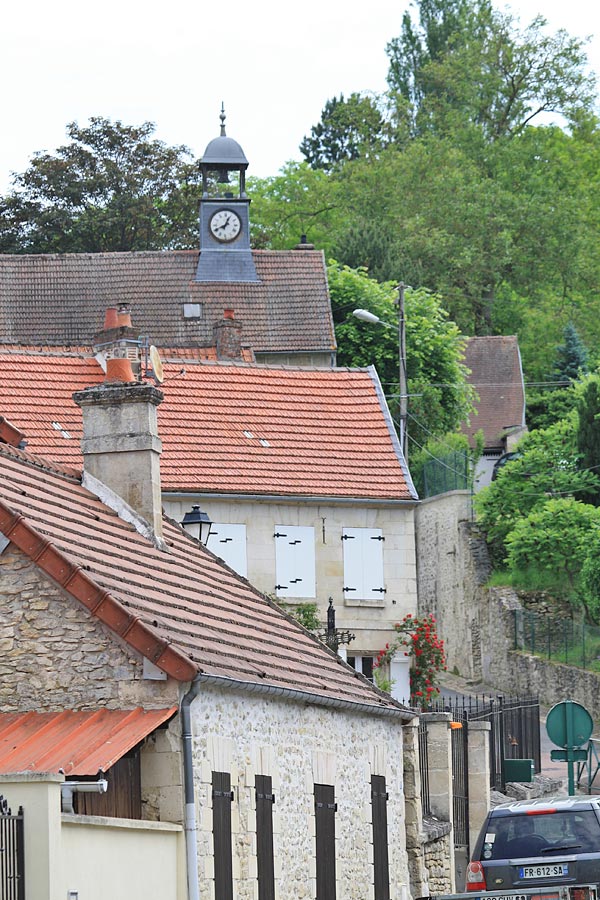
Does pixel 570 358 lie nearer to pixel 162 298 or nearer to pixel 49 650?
pixel 162 298

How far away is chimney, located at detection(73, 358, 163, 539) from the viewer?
2045 cm

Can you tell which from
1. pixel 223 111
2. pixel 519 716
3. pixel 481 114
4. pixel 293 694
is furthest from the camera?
pixel 481 114

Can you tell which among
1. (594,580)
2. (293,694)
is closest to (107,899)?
(293,694)

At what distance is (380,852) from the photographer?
2148cm

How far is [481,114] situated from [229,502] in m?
49.9

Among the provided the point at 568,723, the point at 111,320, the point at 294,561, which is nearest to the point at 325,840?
the point at 568,723

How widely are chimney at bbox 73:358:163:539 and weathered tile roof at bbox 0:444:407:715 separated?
0.29 meters

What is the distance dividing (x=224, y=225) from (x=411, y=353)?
23.7 ft

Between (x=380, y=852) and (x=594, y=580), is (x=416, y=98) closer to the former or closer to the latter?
(x=594, y=580)

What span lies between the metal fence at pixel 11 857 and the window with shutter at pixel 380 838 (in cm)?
818

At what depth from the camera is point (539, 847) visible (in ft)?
60.5

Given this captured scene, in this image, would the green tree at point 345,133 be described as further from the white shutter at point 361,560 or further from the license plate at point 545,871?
the license plate at point 545,871

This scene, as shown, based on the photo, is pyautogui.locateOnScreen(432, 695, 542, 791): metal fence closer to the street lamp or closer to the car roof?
the street lamp

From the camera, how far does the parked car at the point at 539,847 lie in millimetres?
18141
